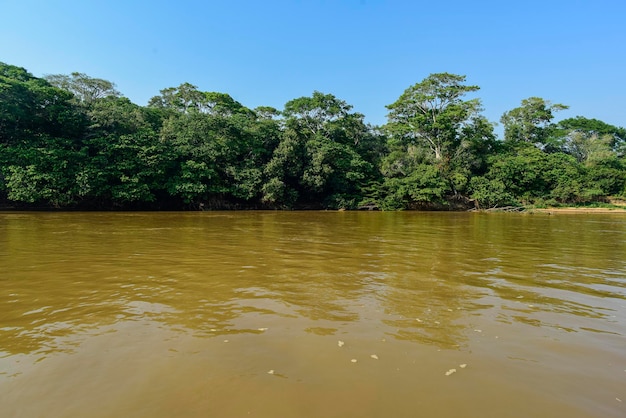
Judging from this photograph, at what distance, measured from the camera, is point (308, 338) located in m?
3.19

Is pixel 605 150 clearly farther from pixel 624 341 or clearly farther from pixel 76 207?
pixel 76 207

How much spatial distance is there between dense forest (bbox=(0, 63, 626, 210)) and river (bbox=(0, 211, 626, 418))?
19.6 m

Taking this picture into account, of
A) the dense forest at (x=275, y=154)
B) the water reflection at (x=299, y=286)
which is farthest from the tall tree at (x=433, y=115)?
the water reflection at (x=299, y=286)

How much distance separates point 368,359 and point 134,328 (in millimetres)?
2289

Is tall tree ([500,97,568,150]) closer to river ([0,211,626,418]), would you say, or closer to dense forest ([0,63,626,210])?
dense forest ([0,63,626,210])

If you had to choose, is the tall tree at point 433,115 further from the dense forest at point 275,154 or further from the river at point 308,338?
the river at point 308,338

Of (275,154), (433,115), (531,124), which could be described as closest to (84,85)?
(275,154)

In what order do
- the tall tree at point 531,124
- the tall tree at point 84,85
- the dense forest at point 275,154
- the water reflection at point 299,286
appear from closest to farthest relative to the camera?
the water reflection at point 299,286, the dense forest at point 275,154, the tall tree at point 84,85, the tall tree at point 531,124

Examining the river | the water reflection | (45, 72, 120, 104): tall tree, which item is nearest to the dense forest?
(45, 72, 120, 104): tall tree

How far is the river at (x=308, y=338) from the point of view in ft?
7.23

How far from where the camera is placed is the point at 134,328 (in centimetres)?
341

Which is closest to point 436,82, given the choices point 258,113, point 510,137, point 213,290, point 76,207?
point 510,137

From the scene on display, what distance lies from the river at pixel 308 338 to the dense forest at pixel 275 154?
64.2ft

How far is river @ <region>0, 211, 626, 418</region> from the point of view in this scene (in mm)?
2205
